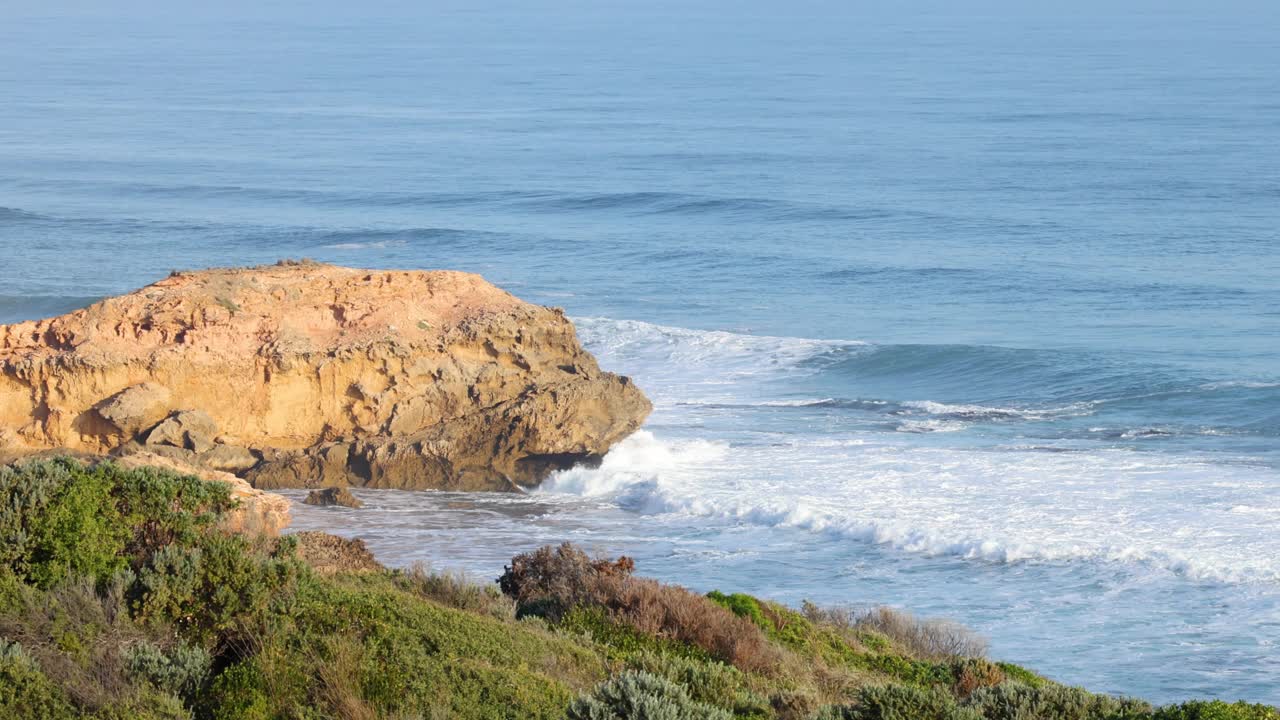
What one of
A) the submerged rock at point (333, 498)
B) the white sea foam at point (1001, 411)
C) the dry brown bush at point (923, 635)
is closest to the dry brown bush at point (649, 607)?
the dry brown bush at point (923, 635)

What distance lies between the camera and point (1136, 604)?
15117mm

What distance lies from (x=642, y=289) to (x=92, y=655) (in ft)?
101

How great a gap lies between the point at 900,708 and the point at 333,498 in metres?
12.1

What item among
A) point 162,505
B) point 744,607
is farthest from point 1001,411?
point 162,505

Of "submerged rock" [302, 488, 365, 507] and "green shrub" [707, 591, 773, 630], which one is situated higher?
"submerged rock" [302, 488, 365, 507]

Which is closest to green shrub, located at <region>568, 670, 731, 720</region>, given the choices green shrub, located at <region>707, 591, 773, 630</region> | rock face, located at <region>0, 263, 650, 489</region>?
green shrub, located at <region>707, 591, 773, 630</region>

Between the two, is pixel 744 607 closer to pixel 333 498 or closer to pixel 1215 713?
pixel 1215 713

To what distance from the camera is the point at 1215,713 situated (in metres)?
7.18

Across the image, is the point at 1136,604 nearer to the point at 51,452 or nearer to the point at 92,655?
the point at 92,655

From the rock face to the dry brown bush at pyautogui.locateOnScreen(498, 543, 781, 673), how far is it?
767 centimetres

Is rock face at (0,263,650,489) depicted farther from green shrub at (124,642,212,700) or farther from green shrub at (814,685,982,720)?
green shrub at (814,685,982,720)

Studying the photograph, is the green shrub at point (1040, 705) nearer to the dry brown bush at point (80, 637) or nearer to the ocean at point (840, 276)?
the dry brown bush at point (80, 637)

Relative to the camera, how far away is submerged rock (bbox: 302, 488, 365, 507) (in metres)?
17.9

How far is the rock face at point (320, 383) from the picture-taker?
58.5 feet
